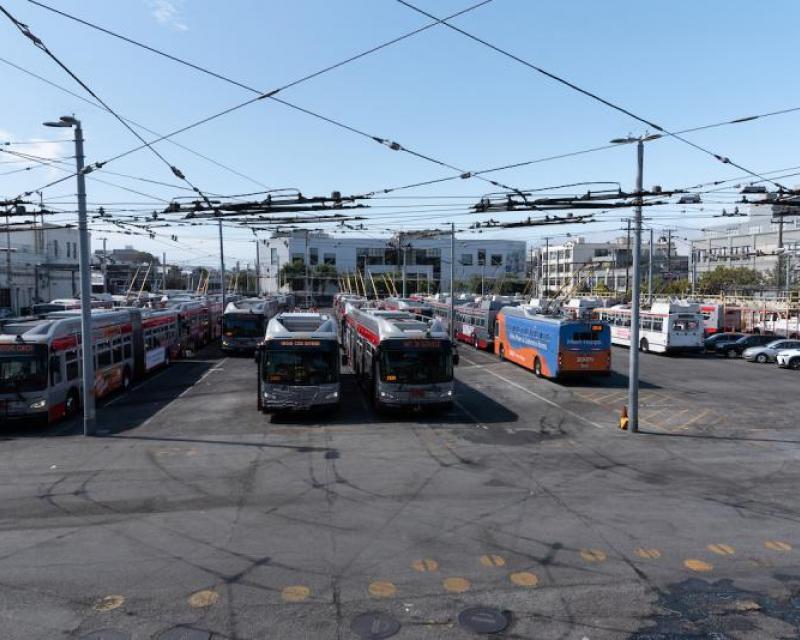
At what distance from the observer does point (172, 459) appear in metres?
14.5

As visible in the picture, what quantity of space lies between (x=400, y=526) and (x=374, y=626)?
3186 millimetres

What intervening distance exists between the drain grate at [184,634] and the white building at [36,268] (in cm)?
5187

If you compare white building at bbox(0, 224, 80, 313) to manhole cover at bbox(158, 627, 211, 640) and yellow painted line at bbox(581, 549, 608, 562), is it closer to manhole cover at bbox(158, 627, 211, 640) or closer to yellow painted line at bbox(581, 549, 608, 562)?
manhole cover at bbox(158, 627, 211, 640)

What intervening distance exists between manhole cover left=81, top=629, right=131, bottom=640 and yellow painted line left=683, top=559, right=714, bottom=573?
7058 millimetres

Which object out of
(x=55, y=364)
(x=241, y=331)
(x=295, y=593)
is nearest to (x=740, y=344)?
(x=241, y=331)

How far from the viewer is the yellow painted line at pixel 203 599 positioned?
7.42 meters

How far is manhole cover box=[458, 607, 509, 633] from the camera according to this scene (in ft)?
22.8

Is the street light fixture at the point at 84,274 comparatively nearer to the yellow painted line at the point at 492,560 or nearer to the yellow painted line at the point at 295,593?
the yellow painted line at the point at 295,593

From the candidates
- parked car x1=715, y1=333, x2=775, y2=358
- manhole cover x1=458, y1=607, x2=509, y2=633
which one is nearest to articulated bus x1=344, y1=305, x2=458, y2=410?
manhole cover x1=458, y1=607, x2=509, y2=633

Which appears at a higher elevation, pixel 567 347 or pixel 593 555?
pixel 567 347

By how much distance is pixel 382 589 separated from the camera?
312 inches

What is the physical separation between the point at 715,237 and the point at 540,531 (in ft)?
332

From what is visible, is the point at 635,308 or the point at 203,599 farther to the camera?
the point at 635,308

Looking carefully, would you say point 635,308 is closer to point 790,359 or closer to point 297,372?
point 297,372
